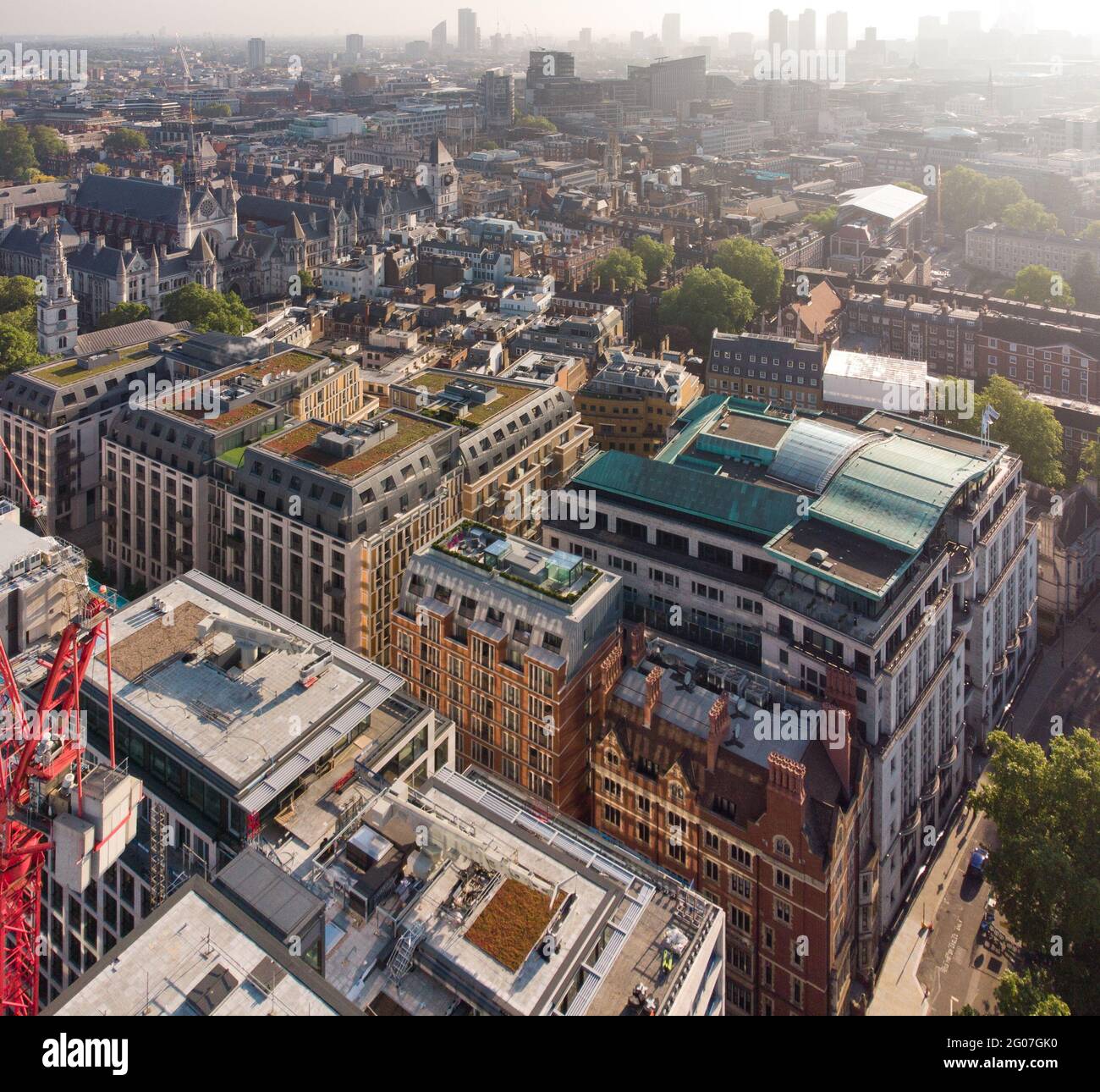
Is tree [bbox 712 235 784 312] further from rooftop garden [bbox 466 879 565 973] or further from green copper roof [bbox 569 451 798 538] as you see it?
rooftop garden [bbox 466 879 565 973]

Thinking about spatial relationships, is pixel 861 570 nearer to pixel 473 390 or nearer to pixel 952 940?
pixel 952 940

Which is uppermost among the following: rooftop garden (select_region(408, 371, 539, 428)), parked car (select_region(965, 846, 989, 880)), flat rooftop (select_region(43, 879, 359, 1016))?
rooftop garden (select_region(408, 371, 539, 428))

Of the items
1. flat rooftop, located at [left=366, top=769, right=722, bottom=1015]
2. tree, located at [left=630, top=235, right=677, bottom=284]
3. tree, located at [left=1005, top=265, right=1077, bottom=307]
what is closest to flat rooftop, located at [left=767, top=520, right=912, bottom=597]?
flat rooftop, located at [left=366, top=769, right=722, bottom=1015]

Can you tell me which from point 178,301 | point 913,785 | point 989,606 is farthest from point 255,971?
point 178,301

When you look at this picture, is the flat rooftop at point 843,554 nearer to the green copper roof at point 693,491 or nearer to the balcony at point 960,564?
the green copper roof at point 693,491

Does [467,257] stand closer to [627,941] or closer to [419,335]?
[419,335]

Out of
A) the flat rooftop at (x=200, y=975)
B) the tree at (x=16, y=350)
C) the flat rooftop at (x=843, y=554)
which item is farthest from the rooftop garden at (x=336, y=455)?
the tree at (x=16, y=350)
